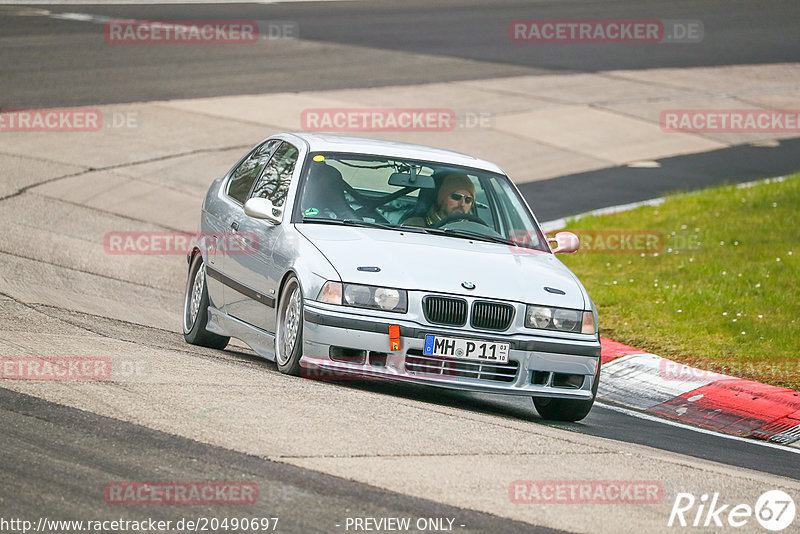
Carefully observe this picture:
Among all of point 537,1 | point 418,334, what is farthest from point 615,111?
point 418,334

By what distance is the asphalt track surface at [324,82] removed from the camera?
5.66 metres

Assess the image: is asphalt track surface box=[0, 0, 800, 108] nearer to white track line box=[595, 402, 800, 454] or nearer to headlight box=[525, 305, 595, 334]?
white track line box=[595, 402, 800, 454]

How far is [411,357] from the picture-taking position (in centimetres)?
779

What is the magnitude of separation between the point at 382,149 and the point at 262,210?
1133 mm

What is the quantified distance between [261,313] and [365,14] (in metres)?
26.5

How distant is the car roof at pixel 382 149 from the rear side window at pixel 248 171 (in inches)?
12.2

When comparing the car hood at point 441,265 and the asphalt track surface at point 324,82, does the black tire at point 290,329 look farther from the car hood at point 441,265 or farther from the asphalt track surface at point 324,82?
the asphalt track surface at point 324,82

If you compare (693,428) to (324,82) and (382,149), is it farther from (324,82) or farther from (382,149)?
(324,82)

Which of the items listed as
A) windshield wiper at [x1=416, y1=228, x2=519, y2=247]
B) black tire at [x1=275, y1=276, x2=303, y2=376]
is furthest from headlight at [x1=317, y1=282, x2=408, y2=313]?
windshield wiper at [x1=416, y1=228, x2=519, y2=247]

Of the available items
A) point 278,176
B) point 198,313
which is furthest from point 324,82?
point 278,176

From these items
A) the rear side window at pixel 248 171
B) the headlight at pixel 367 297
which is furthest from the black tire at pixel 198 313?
the headlight at pixel 367 297

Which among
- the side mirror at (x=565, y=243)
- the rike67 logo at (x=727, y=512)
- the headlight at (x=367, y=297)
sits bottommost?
the rike67 logo at (x=727, y=512)

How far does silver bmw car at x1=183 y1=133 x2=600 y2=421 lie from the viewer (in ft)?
25.6

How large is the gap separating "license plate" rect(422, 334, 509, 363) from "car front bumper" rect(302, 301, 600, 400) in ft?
0.10
